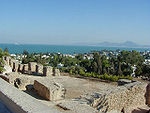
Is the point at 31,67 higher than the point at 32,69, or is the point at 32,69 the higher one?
the point at 31,67

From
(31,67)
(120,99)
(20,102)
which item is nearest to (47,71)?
(31,67)

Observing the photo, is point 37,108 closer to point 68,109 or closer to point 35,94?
point 68,109

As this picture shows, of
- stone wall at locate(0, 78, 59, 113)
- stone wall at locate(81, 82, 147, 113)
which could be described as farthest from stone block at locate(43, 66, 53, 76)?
stone wall at locate(0, 78, 59, 113)

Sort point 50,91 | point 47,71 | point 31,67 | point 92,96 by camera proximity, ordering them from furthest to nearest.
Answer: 1. point 31,67
2. point 47,71
3. point 50,91
4. point 92,96

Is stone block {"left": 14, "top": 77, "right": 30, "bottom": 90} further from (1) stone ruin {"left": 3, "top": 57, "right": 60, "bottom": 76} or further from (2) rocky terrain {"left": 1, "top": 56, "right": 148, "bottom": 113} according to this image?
(1) stone ruin {"left": 3, "top": 57, "right": 60, "bottom": 76}

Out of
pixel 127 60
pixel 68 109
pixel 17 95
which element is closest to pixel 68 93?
pixel 68 109

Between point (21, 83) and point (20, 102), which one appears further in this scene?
point (21, 83)

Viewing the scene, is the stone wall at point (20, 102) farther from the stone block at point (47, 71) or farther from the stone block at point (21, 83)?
the stone block at point (47, 71)

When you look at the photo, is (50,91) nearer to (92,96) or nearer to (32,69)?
(92,96)

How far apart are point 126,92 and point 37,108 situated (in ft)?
23.2

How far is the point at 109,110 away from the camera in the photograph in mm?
8164

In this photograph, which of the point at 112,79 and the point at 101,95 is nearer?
the point at 101,95

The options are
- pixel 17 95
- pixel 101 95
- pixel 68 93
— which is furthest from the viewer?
pixel 68 93

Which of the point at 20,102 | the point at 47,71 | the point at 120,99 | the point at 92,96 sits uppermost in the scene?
the point at 20,102
